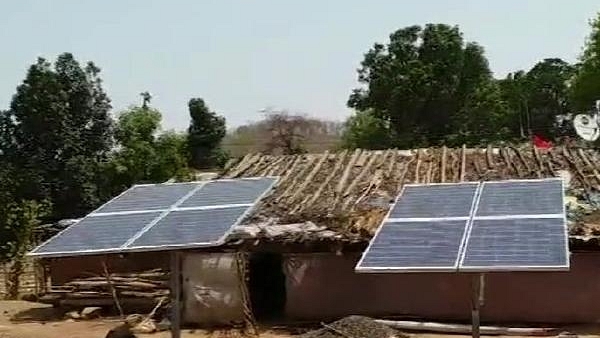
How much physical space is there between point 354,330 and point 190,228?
5.78 m

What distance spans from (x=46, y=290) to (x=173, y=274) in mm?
13704

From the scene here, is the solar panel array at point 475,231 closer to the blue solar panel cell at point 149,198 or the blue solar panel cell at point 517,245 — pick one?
the blue solar panel cell at point 517,245

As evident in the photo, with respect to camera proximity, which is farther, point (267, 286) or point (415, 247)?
point (267, 286)

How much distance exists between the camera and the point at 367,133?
46031mm

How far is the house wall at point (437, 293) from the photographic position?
54.9 ft

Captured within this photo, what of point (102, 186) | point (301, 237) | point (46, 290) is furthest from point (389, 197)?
point (102, 186)

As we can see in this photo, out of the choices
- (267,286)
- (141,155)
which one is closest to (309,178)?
(267,286)

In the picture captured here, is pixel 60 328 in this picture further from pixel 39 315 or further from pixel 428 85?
pixel 428 85

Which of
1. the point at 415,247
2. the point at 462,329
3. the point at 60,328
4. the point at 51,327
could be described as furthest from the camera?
the point at 51,327

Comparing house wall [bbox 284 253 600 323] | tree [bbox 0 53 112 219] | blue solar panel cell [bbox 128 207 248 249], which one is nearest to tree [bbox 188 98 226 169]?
tree [bbox 0 53 112 219]

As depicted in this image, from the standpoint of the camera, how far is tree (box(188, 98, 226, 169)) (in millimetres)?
41906

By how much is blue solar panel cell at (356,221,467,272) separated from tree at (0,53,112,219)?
26.1 m

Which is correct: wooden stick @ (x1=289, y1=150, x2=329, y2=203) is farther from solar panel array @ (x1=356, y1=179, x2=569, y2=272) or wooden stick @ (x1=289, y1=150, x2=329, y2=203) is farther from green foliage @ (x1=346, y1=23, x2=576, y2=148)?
green foliage @ (x1=346, y1=23, x2=576, y2=148)

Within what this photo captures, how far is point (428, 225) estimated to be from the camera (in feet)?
30.0
